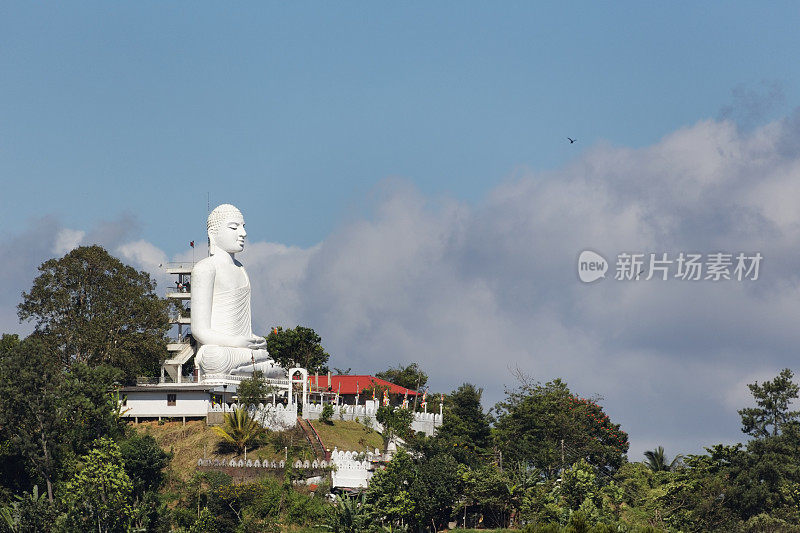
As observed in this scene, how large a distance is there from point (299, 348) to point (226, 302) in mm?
4662

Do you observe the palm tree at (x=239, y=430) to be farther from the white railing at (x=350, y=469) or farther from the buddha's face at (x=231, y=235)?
the buddha's face at (x=231, y=235)

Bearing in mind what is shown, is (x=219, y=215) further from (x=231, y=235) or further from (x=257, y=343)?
(x=257, y=343)

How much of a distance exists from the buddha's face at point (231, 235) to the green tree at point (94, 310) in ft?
16.9

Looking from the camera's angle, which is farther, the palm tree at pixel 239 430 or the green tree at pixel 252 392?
the green tree at pixel 252 392

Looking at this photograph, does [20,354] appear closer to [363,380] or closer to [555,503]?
[555,503]

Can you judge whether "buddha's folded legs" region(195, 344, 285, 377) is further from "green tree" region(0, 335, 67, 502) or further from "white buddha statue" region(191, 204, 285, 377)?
"green tree" region(0, 335, 67, 502)

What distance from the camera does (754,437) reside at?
167ft

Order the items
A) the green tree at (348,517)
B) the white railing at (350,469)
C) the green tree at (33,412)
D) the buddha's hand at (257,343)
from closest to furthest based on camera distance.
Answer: the green tree at (348,517) → the green tree at (33,412) → the white railing at (350,469) → the buddha's hand at (257,343)

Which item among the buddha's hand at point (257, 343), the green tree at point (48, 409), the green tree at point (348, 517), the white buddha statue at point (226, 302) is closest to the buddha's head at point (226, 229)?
the white buddha statue at point (226, 302)

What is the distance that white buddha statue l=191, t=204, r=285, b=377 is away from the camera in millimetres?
62000

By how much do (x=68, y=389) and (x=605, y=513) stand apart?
2182cm

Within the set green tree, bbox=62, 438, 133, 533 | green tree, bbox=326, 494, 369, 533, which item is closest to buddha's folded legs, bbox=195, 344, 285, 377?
green tree, bbox=62, 438, 133, 533

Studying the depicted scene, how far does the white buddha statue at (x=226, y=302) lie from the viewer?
2441 inches

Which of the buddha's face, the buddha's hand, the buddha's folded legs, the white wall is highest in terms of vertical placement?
the buddha's face
